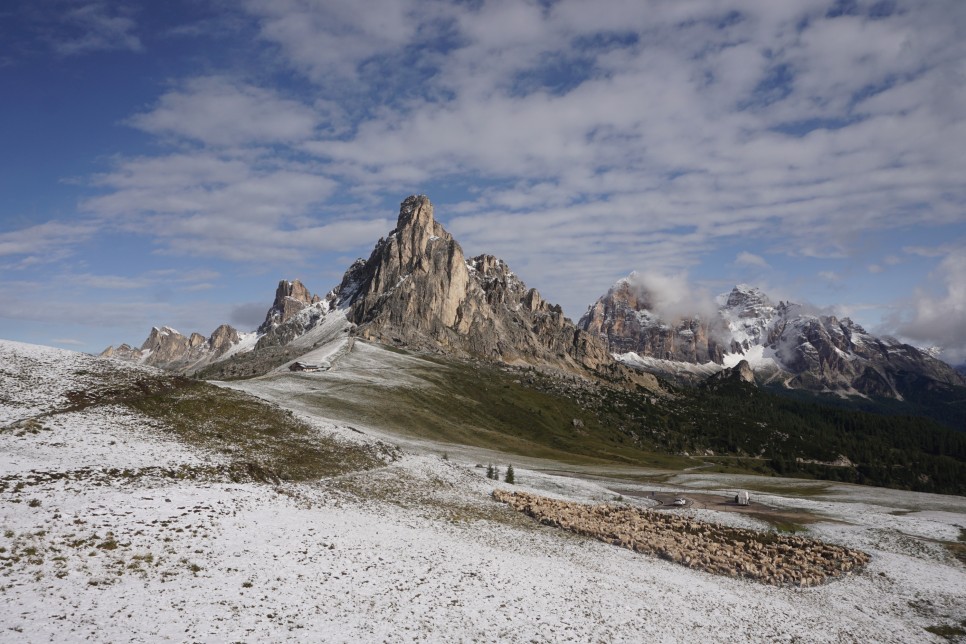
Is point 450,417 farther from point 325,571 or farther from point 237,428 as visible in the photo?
point 325,571

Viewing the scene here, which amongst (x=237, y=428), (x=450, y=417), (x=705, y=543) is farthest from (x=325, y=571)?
(x=450, y=417)

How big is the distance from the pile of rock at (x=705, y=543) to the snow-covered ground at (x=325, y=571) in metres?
1.68

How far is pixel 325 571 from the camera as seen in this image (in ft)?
85.6

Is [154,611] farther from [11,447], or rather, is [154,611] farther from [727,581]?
[727,581]

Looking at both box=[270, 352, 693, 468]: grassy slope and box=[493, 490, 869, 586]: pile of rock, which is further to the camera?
box=[270, 352, 693, 468]: grassy slope

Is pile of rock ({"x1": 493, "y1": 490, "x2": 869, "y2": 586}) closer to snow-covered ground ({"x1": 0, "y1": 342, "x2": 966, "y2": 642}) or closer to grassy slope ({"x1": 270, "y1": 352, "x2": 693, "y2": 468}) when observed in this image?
snow-covered ground ({"x1": 0, "y1": 342, "x2": 966, "y2": 642})

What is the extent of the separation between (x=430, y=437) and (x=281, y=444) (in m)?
71.0

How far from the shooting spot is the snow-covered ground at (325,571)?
2069 cm

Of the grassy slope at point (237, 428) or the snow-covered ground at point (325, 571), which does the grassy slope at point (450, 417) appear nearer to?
the grassy slope at point (237, 428)

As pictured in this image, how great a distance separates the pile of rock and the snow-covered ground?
5.50 ft

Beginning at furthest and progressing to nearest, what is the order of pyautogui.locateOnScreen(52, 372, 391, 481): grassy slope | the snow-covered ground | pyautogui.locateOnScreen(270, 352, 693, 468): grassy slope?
pyautogui.locateOnScreen(270, 352, 693, 468): grassy slope < pyautogui.locateOnScreen(52, 372, 391, 481): grassy slope < the snow-covered ground

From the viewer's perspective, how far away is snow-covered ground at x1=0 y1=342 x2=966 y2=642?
20688 millimetres

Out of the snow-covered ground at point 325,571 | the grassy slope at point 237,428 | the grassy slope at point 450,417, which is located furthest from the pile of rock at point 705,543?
the grassy slope at point 450,417

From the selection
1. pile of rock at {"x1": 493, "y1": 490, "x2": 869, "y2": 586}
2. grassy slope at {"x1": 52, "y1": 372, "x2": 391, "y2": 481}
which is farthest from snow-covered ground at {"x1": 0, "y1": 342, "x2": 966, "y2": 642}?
grassy slope at {"x1": 52, "y1": 372, "x2": 391, "y2": 481}
